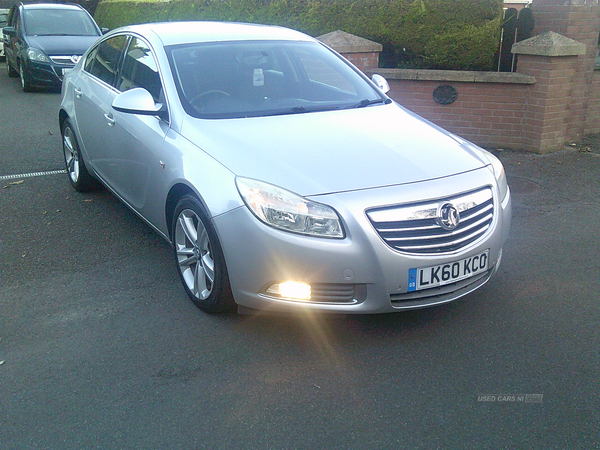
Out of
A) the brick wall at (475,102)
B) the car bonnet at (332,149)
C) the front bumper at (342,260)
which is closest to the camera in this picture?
the front bumper at (342,260)

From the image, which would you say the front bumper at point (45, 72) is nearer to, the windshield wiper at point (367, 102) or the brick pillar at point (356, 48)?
the brick pillar at point (356, 48)

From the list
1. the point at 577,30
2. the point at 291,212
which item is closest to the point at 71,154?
the point at 291,212

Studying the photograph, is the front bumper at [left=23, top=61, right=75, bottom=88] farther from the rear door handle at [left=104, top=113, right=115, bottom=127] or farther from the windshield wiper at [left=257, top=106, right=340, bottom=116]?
the windshield wiper at [left=257, top=106, right=340, bottom=116]

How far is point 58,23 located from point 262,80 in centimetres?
1085

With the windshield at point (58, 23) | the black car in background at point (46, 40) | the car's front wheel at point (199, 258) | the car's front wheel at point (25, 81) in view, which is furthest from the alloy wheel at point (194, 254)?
the windshield at point (58, 23)

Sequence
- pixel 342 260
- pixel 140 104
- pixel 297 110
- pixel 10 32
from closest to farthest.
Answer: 1. pixel 342 260
2. pixel 140 104
3. pixel 297 110
4. pixel 10 32

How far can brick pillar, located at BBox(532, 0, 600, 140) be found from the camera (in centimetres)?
810

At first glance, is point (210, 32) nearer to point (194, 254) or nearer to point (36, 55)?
point (194, 254)

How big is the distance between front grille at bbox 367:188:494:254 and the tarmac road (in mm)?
568

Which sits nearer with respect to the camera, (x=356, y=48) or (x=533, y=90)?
(x=533, y=90)

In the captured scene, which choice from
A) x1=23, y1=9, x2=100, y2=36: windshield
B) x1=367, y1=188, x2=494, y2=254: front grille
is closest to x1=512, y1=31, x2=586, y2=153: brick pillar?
x1=367, y1=188, x2=494, y2=254: front grille

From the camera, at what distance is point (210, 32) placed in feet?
16.2

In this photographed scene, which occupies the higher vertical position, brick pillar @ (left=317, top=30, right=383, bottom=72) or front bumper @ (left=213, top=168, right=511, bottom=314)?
brick pillar @ (left=317, top=30, right=383, bottom=72)

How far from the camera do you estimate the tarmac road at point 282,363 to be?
2.87 m
